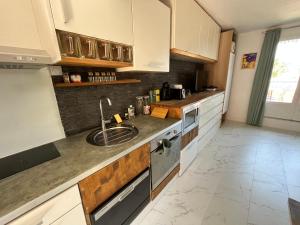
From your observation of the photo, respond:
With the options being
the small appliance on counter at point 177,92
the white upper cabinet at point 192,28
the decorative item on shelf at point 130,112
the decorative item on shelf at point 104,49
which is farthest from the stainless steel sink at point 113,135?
the white upper cabinet at point 192,28

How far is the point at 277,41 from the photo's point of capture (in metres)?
3.08

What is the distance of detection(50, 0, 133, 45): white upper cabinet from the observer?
0.82m

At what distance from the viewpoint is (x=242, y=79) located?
12.4ft

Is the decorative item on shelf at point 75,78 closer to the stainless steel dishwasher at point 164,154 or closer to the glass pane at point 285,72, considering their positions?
the stainless steel dishwasher at point 164,154

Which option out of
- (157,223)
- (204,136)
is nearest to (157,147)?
(157,223)

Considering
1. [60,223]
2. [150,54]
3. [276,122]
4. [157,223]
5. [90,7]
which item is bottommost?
[157,223]

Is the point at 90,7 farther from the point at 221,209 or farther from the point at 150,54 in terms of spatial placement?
the point at 221,209

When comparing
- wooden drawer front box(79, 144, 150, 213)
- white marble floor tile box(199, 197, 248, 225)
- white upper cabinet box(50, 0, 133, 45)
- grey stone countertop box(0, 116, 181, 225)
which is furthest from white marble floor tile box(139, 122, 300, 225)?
white upper cabinet box(50, 0, 133, 45)

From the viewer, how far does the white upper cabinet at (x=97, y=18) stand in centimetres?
82

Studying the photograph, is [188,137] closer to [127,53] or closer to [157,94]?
[157,94]

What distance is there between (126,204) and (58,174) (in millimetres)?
621

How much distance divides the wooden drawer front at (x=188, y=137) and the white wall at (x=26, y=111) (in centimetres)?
140

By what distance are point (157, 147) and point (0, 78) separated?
1275 millimetres

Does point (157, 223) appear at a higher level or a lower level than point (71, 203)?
lower
